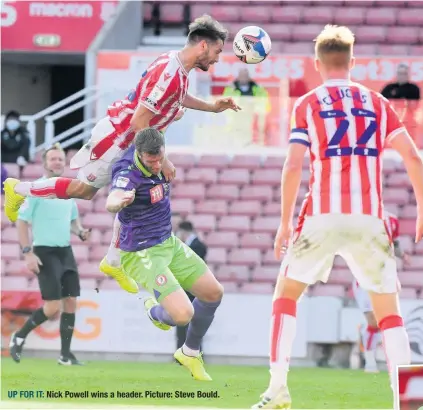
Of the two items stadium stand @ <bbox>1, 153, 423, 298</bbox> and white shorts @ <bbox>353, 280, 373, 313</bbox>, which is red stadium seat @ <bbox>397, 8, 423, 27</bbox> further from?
white shorts @ <bbox>353, 280, 373, 313</bbox>

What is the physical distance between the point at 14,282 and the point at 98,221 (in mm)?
1420

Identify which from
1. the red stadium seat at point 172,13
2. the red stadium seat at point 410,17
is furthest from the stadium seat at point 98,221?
the red stadium seat at point 410,17

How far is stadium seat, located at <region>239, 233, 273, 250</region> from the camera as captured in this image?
14.4m

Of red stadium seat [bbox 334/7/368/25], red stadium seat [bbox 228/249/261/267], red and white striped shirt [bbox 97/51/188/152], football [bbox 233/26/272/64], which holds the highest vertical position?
red stadium seat [bbox 334/7/368/25]

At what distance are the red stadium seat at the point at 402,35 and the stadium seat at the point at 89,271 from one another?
6634 millimetres

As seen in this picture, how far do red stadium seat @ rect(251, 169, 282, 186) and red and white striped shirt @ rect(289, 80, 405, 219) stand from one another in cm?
848

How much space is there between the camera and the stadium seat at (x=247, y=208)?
14797mm

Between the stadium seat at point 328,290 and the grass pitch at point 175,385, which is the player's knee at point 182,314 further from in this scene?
the stadium seat at point 328,290

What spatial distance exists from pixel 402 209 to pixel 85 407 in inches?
311

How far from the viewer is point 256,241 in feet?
47.3

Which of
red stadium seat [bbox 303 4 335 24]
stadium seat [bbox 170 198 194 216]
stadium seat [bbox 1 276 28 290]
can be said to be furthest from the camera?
red stadium seat [bbox 303 4 335 24]

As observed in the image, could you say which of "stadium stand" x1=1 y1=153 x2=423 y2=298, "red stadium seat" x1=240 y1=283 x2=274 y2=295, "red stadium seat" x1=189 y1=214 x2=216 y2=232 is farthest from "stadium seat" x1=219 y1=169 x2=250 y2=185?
"red stadium seat" x1=240 y1=283 x2=274 y2=295

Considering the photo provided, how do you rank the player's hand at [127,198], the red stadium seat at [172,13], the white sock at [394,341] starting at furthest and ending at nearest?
the red stadium seat at [172,13] < the player's hand at [127,198] < the white sock at [394,341]

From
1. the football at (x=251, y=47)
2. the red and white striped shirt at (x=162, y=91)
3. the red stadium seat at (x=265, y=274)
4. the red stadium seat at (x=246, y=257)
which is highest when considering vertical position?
the football at (x=251, y=47)
